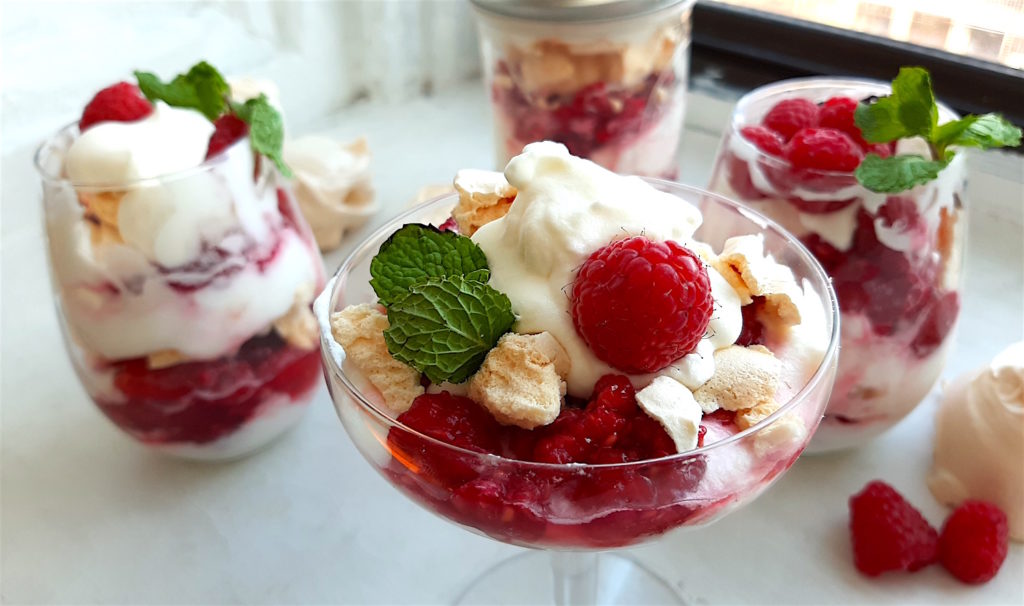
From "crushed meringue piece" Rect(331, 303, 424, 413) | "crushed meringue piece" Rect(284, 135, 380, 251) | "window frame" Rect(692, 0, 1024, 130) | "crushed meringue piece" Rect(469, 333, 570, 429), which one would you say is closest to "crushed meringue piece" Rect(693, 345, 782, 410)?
"crushed meringue piece" Rect(469, 333, 570, 429)

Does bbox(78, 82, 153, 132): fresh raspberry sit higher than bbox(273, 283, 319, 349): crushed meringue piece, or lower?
higher

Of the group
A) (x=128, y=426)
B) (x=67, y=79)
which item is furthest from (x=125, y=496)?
(x=67, y=79)

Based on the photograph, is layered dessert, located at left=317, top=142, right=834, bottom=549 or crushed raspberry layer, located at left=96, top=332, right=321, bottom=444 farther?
crushed raspberry layer, located at left=96, top=332, right=321, bottom=444

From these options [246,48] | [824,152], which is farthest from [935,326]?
[246,48]

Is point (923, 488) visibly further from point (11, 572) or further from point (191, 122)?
point (11, 572)

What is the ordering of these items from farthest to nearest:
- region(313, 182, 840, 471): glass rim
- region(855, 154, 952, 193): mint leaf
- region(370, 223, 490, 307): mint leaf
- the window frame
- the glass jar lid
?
the window frame → the glass jar lid → region(855, 154, 952, 193): mint leaf → region(370, 223, 490, 307): mint leaf → region(313, 182, 840, 471): glass rim

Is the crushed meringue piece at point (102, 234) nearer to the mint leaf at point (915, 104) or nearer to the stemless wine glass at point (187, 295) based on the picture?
the stemless wine glass at point (187, 295)

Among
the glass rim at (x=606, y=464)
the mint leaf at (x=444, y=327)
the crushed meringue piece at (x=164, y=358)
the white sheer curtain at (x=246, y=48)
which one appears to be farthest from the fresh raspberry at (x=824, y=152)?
the white sheer curtain at (x=246, y=48)

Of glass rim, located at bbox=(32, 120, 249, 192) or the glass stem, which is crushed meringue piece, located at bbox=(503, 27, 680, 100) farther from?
the glass stem
